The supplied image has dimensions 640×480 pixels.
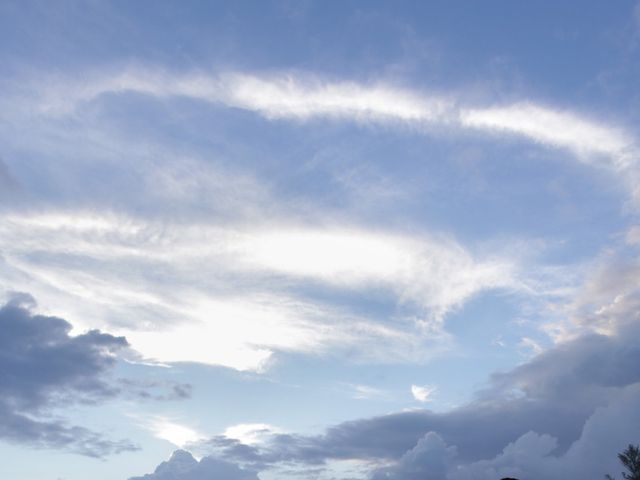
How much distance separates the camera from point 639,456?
9875 cm

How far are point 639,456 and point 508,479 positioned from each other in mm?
23643

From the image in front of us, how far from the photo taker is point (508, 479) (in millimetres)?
109062

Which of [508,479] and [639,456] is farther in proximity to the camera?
[508,479]
